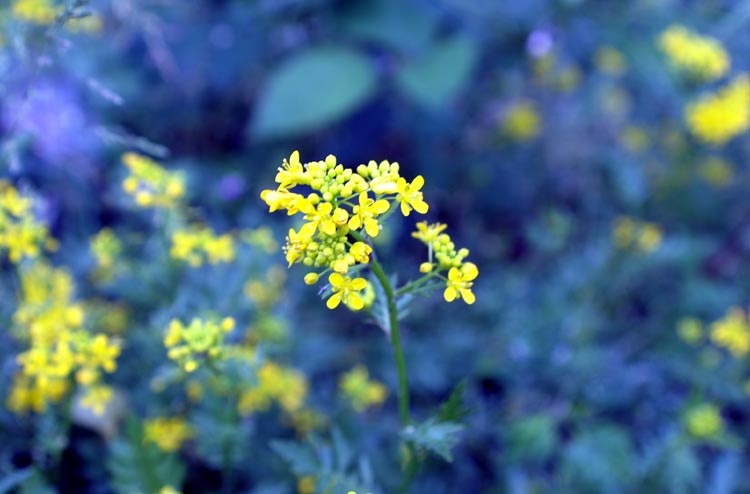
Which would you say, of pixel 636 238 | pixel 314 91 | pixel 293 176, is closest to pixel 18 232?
pixel 293 176

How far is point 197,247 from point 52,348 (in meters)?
0.62

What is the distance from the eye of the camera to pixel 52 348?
2.36m

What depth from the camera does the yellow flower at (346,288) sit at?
160 cm

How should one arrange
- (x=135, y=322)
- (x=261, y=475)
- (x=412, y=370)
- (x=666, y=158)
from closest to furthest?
1. (x=261, y=475)
2. (x=135, y=322)
3. (x=412, y=370)
4. (x=666, y=158)

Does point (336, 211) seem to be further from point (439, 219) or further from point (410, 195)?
point (439, 219)

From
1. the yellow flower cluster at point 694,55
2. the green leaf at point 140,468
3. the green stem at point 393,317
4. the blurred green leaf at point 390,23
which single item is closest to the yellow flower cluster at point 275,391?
the green leaf at point 140,468

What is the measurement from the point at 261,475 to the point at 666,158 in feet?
12.4

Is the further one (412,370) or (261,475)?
(412,370)

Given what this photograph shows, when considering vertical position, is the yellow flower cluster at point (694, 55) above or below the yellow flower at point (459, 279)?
above

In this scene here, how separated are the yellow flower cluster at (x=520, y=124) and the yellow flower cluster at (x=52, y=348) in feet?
10.4

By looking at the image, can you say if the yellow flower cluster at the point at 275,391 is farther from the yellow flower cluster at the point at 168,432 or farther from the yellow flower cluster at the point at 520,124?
the yellow flower cluster at the point at 520,124

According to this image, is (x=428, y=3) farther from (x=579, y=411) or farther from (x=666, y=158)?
(x=579, y=411)

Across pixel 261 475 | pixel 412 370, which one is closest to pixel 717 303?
pixel 412 370

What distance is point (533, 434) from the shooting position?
10.2 feet
